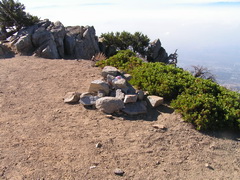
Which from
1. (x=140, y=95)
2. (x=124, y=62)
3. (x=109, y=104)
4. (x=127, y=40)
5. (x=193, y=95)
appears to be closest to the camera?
(x=109, y=104)

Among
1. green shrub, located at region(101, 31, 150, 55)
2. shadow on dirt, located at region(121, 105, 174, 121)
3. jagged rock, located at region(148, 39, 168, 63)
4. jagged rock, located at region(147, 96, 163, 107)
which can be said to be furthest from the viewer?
jagged rock, located at region(148, 39, 168, 63)

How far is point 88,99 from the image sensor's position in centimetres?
693

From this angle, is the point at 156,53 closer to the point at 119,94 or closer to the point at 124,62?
the point at 124,62

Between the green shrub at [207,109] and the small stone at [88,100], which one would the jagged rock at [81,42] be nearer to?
the small stone at [88,100]

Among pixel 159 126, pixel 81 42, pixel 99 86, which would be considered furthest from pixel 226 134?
pixel 81 42

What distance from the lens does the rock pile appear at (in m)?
6.62

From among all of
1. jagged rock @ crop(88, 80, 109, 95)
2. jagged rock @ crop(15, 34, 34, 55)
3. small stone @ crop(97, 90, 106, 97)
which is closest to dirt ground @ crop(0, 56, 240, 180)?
small stone @ crop(97, 90, 106, 97)

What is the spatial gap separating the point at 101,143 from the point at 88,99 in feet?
6.17

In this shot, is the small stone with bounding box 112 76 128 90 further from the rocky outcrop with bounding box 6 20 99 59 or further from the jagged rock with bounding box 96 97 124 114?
the rocky outcrop with bounding box 6 20 99 59

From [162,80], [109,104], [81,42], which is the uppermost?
[162,80]

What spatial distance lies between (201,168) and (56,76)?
22.2ft

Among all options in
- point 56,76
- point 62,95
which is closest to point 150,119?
point 62,95

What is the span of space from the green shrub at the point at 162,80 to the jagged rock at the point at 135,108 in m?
0.76

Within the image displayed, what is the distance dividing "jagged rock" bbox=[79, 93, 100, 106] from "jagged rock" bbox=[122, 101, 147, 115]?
89 cm
